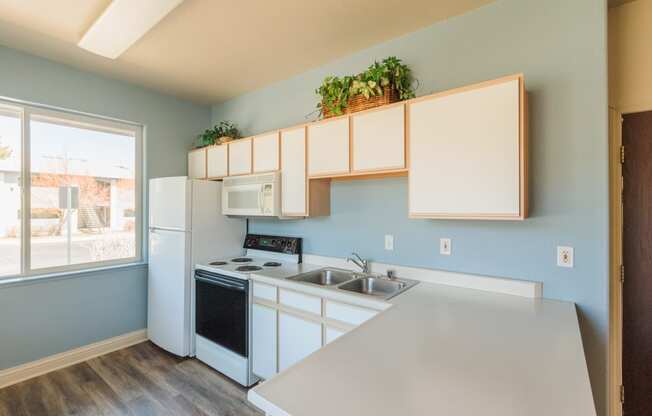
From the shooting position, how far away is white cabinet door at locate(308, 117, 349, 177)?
A: 2.25 m

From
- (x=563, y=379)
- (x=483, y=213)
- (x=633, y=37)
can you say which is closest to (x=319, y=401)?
(x=563, y=379)

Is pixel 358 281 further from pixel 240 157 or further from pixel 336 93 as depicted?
pixel 240 157

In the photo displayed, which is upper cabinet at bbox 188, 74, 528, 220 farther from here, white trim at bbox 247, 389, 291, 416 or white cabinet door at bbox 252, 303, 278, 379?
white trim at bbox 247, 389, 291, 416

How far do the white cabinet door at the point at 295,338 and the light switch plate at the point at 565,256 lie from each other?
1452 millimetres

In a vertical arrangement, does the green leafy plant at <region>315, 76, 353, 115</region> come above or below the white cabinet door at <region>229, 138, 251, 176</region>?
above

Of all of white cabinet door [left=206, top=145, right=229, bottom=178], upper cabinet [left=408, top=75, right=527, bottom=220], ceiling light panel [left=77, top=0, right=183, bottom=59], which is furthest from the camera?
white cabinet door [left=206, top=145, right=229, bottom=178]

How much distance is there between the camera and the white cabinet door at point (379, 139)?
200 centimetres

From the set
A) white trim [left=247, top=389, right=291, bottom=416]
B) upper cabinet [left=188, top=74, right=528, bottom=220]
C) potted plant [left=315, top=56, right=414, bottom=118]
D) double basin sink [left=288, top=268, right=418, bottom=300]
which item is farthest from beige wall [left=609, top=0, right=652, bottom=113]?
white trim [left=247, top=389, right=291, bottom=416]

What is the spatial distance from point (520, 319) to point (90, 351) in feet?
11.4

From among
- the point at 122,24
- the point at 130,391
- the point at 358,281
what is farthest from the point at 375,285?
the point at 122,24

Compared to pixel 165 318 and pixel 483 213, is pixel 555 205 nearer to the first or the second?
pixel 483 213

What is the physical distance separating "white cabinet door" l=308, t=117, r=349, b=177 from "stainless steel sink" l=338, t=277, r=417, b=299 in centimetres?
81

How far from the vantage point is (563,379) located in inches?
36.1

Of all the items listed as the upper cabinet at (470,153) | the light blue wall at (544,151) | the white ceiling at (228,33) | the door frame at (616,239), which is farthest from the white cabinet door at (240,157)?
the door frame at (616,239)
